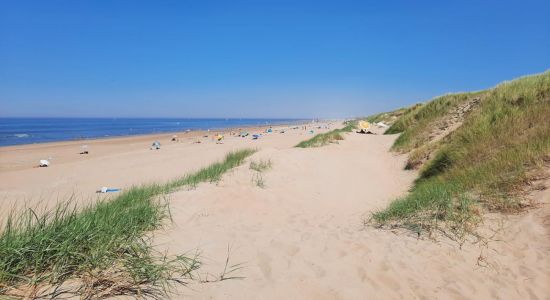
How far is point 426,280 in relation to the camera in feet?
10.5

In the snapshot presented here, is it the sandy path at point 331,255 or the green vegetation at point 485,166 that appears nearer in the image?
the sandy path at point 331,255

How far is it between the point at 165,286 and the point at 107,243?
73 cm

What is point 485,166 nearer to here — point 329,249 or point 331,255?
point 329,249

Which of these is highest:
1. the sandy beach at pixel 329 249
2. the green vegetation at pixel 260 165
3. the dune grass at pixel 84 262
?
the dune grass at pixel 84 262

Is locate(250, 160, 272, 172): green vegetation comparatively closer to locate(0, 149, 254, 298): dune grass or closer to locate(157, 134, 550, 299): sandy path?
locate(157, 134, 550, 299): sandy path

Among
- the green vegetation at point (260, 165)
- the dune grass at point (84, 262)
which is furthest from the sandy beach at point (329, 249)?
the green vegetation at point (260, 165)

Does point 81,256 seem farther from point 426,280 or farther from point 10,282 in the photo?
point 426,280

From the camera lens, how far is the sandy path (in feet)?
10.0

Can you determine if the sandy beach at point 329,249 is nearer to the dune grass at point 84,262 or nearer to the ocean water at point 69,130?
the dune grass at point 84,262

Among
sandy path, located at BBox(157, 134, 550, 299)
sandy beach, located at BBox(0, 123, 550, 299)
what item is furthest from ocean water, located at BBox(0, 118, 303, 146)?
sandy path, located at BBox(157, 134, 550, 299)

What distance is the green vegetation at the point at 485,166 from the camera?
4508 mm

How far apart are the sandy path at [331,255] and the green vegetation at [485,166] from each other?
461mm

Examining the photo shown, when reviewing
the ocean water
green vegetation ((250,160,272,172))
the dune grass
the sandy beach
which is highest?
the dune grass

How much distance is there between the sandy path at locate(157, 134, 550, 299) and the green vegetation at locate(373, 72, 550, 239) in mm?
461
